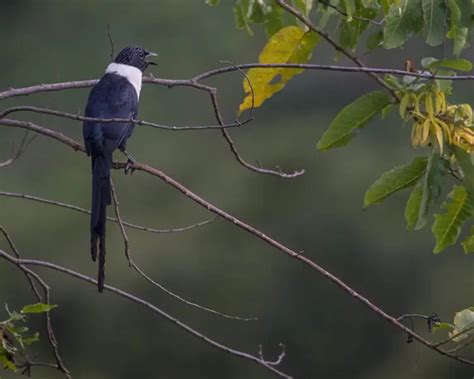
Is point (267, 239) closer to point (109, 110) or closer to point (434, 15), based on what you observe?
point (434, 15)

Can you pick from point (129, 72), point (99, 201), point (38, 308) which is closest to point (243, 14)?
point (38, 308)

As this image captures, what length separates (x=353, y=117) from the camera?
2709 mm

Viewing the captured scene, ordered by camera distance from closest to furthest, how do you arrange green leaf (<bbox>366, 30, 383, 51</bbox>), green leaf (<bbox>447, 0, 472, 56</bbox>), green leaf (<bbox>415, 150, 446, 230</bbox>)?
green leaf (<bbox>415, 150, 446, 230</bbox>)
green leaf (<bbox>447, 0, 472, 56</bbox>)
green leaf (<bbox>366, 30, 383, 51</bbox>)

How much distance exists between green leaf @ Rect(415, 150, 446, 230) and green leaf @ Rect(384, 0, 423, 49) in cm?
29

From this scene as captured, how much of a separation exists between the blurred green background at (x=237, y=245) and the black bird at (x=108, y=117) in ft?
22.3

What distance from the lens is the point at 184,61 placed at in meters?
17.8

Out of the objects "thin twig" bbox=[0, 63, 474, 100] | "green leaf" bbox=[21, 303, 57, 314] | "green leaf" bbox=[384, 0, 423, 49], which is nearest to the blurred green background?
"thin twig" bbox=[0, 63, 474, 100]

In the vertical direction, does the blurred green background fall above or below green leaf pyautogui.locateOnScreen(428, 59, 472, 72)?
below

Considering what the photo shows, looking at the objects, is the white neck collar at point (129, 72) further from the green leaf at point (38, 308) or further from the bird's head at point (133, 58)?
the green leaf at point (38, 308)

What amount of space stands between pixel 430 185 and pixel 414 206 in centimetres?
8

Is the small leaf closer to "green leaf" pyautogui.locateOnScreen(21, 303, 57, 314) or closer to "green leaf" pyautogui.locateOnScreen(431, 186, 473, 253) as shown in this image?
"green leaf" pyautogui.locateOnScreen(431, 186, 473, 253)

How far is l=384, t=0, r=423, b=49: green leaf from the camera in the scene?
2.68 metres

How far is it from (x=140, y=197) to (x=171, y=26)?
5.06 metres

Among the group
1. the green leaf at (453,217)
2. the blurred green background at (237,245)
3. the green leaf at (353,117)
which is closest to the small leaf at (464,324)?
the green leaf at (453,217)
